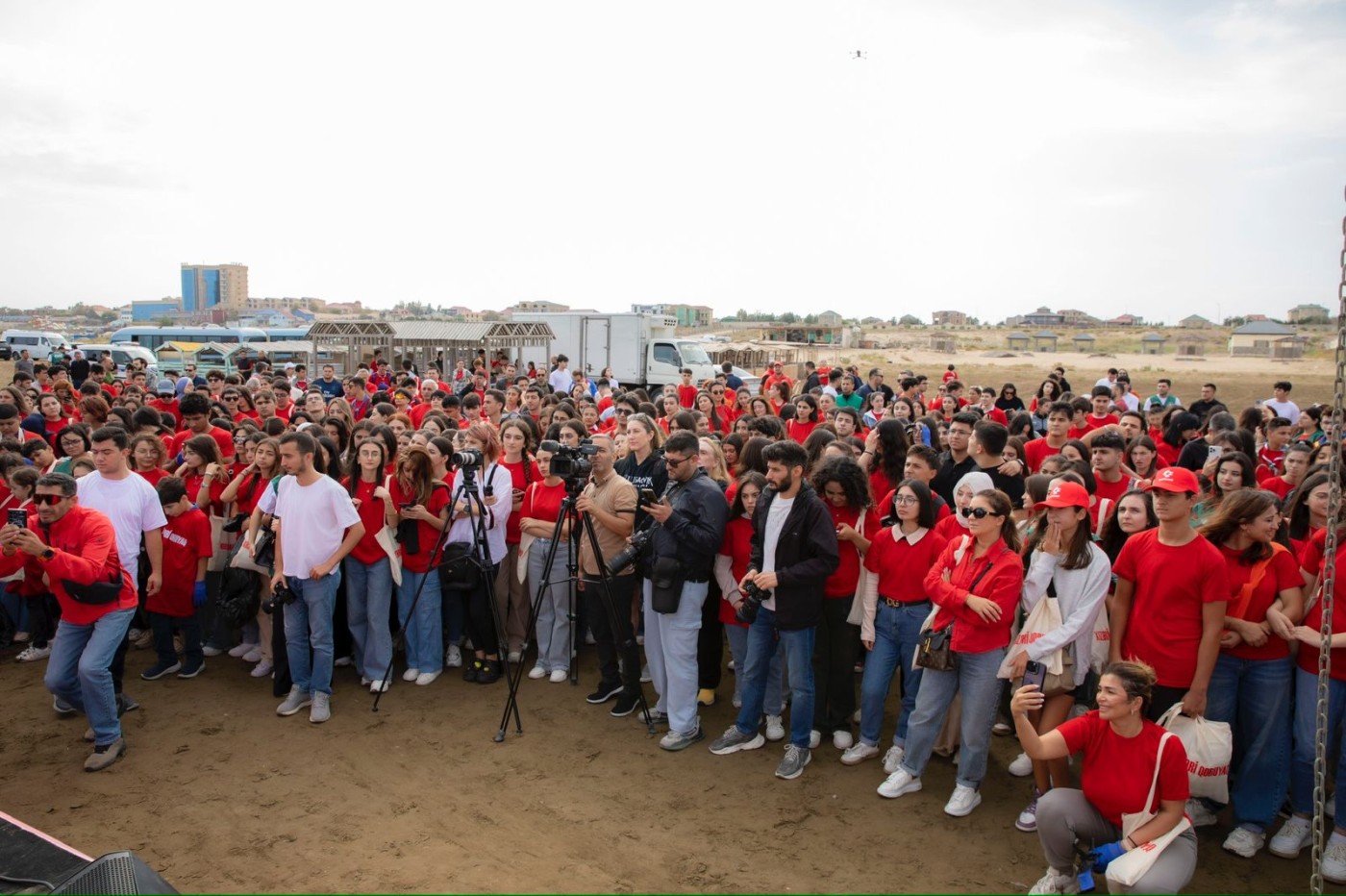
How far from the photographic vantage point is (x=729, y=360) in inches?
1407

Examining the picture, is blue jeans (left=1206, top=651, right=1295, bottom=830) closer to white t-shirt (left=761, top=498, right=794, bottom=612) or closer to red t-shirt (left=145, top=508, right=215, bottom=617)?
white t-shirt (left=761, top=498, right=794, bottom=612)

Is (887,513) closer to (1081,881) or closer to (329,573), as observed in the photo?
(1081,881)

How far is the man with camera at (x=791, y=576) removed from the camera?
16.6ft

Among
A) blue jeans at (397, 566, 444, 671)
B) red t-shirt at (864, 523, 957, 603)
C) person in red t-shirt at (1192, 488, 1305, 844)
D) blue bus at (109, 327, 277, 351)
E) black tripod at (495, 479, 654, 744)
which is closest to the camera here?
person in red t-shirt at (1192, 488, 1305, 844)

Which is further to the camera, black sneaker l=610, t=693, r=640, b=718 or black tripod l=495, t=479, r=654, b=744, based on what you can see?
black sneaker l=610, t=693, r=640, b=718

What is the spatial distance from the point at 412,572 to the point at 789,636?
3.04m

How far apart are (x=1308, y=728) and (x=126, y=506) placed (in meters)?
7.30

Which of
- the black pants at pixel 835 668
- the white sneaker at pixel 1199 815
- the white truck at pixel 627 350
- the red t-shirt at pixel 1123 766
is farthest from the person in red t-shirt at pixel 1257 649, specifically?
the white truck at pixel 627 350

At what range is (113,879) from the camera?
10.6 ft

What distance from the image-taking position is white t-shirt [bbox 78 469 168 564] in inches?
229

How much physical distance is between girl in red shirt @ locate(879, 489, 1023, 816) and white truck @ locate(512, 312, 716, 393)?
18.9 m

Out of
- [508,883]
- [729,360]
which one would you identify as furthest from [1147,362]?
[508,883]

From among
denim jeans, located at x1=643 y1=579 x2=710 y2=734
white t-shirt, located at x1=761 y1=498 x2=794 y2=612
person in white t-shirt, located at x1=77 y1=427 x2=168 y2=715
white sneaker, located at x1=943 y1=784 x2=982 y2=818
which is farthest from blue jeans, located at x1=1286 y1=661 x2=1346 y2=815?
person in white t-shirt, located at x1=77 y1=427 x2=168 y2=715

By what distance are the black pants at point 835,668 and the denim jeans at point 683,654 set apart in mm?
472
